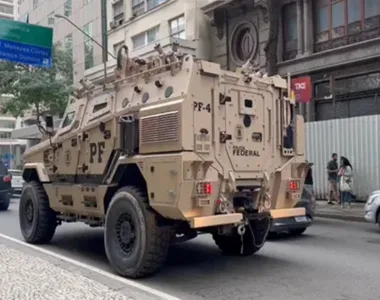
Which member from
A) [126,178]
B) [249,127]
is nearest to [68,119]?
[126,178]

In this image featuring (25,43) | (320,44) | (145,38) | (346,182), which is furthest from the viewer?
(145,38)

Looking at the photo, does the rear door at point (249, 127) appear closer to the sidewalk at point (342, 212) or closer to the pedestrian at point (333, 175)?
the sidewalk at point (342, 212)

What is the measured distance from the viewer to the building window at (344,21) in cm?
1917

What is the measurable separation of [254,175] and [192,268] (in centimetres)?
166

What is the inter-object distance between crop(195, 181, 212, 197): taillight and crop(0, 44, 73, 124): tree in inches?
791

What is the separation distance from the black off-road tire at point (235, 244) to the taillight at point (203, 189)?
5.66 feet

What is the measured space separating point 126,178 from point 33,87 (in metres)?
19.4

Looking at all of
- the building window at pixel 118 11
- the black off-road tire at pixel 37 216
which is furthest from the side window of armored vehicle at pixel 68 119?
the building window at pixel 118 11

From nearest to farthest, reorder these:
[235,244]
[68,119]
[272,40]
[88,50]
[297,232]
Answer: [235,244]
[68,119]
[297,232]
[272,40]
[88,50]

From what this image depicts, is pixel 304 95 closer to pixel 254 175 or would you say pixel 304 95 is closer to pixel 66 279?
pixel 254 175

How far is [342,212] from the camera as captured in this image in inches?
583

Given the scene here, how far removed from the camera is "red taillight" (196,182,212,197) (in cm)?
645

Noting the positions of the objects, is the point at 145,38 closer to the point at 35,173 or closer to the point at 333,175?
the point at 333,175

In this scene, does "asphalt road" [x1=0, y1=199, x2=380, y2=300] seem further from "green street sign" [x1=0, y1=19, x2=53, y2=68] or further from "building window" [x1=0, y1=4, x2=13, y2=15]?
"building window" [x1=0, y1=4, x2=13, y2=15]
